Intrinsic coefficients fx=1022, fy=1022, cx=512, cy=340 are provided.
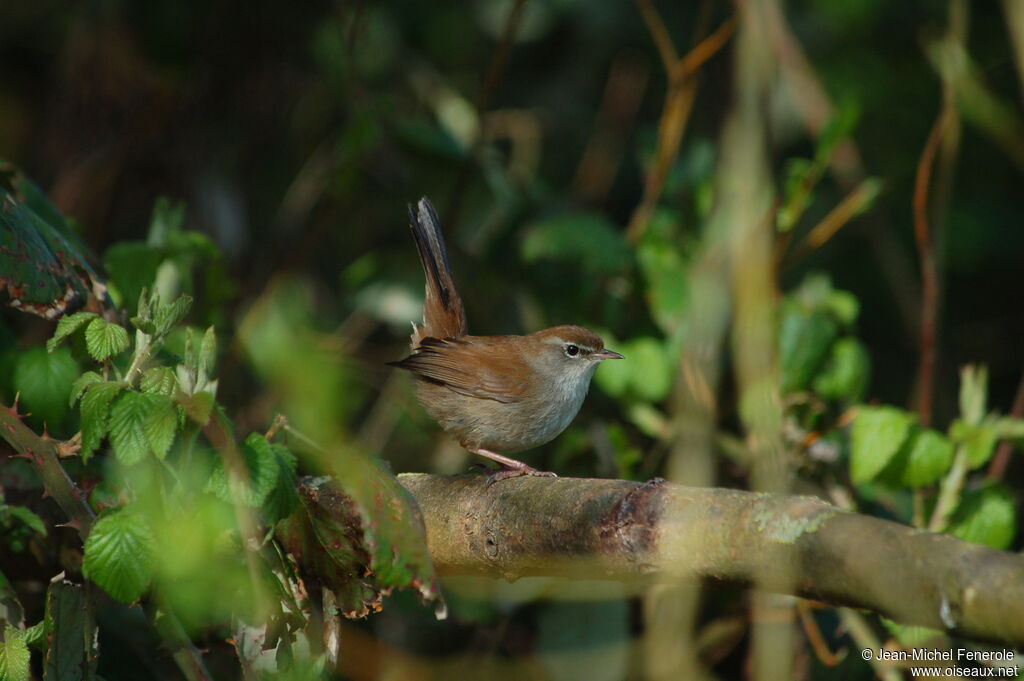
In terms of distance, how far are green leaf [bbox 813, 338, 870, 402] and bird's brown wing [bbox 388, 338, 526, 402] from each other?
1.24 meters

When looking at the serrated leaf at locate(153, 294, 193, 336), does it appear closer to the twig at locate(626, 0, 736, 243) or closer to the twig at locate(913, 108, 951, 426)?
the twig at locate(626, 0, 736, 243)

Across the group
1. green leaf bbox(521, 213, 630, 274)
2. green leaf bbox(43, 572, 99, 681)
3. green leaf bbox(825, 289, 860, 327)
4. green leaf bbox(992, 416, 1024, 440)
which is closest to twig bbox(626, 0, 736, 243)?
green leaf bbox(521, 213, 630, 274)

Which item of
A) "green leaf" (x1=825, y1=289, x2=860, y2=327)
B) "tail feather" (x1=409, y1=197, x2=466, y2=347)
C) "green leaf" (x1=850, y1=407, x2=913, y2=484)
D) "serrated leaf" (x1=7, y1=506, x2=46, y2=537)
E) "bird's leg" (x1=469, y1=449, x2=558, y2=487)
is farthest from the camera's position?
"tail feather" (x1=409, y1=197, x2=466, y2=347)

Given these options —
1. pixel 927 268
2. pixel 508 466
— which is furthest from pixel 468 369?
pixel 927 268

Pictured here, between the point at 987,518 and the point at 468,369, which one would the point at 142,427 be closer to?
the point at 468,369

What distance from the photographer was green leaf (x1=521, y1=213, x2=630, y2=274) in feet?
14.3

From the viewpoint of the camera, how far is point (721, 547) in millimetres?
2287

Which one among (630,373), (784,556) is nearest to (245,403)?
(630,373)

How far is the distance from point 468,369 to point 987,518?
2.06 meters

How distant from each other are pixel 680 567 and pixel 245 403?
3733 mm

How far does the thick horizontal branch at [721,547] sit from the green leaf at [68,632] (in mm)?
953

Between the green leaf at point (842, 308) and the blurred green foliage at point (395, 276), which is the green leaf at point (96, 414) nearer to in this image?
the blurred green foliage at point (395, 276)

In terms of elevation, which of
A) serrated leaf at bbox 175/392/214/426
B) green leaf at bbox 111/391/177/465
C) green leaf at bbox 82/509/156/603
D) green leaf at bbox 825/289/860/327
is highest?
serrated leaf at bbox 175/392/214/426

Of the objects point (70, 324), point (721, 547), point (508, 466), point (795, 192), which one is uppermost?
point (70, 324)
